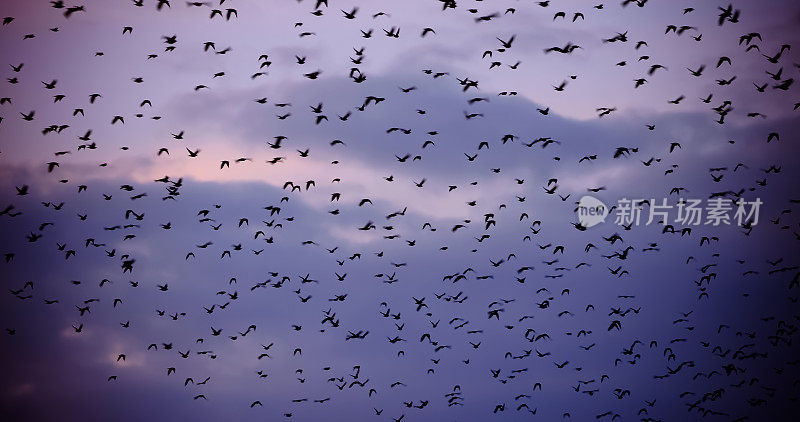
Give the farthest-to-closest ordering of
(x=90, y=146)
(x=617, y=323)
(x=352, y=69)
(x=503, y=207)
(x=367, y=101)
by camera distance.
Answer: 1. (x=617, y=323)
2. (x=503, y=207)
3. (x=90, y=146)
4. (x=367, y=101)
5. (x=352, y=69)

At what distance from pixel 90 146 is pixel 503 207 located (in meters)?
26.2

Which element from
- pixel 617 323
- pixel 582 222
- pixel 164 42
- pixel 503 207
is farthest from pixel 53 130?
pixel 617 323

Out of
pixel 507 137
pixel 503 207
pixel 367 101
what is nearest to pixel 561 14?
pixel 507 137

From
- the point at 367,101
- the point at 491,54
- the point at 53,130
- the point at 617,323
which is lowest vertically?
the point at 617,323

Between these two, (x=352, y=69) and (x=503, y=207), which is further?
(x=503, y=207)

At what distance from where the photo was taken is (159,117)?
108 feet

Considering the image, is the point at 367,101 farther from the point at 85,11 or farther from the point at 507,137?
the point at 85,11

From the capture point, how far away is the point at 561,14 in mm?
30656

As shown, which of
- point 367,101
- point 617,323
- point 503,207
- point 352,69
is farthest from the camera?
point 617,323

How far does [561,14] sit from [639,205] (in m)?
12.8

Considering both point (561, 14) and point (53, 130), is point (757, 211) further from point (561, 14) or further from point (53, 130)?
point (53, 130)

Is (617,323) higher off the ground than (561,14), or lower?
lower

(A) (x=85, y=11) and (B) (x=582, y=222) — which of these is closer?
(A) (x=85, y=11)

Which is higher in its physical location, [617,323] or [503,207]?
[503,207]
